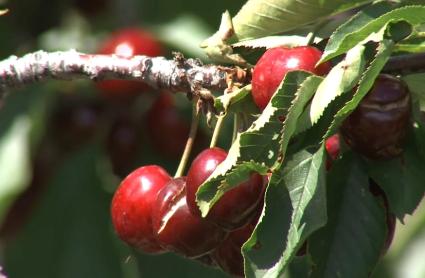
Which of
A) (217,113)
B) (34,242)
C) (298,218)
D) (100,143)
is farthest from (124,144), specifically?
(298,218)

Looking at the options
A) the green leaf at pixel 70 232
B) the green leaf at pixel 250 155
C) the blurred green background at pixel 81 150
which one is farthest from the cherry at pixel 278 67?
the green leaf at pixel 70 232

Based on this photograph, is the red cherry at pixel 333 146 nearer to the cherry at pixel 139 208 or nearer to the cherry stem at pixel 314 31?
the cherry stem at pixel 314 31

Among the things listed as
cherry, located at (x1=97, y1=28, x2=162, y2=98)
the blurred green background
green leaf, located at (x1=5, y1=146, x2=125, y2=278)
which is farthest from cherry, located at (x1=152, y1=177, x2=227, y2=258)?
green leaf, located at (x1=5, y1=146, x2=125, y2=278)

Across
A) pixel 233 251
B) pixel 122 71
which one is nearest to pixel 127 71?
pixel 122 71

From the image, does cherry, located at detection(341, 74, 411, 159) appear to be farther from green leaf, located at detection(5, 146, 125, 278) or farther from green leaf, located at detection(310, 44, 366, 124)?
green leaf, located at detection(5, 146, 125, 278)

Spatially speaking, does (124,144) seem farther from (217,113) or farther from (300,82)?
(300,82)
